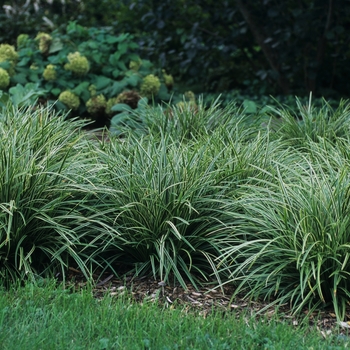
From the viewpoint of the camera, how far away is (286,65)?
373 inches

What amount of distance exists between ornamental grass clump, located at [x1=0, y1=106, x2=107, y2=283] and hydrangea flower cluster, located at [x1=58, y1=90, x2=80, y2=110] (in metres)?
3.03

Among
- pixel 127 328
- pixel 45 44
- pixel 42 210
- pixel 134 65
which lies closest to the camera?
pixel 127 328

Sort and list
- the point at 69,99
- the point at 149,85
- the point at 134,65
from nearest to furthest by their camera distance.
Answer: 1. the point at 69,99
2. the point at 149,85
3. the point at 134,65

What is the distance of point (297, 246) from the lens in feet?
12.3

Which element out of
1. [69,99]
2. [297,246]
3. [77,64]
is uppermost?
[77,64]

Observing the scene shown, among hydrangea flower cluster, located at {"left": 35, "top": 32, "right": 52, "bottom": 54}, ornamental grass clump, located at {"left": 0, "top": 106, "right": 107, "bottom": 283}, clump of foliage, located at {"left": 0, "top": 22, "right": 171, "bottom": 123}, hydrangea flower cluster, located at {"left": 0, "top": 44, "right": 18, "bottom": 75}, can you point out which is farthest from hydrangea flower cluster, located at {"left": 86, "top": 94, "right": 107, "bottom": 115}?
ornamental grass clump, located at {"left": 0, "top": 106, "right": 107, "bottom": 283}

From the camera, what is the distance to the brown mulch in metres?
3.44

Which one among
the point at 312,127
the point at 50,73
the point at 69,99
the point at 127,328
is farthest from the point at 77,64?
the point at 127,328

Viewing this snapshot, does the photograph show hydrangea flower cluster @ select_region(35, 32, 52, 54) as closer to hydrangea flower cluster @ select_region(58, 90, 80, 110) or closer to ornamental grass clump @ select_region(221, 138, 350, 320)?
hydrangea flower cluster @ select_region(58, 90, 80, 110)

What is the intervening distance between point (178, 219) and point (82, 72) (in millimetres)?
4210

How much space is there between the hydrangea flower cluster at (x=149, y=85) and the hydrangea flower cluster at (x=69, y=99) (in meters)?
0.77

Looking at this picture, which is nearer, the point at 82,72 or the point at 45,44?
the point at 82,72

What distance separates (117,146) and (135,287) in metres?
1.33

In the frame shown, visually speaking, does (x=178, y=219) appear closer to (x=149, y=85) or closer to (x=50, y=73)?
(x=149, y=85)
